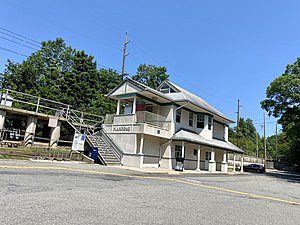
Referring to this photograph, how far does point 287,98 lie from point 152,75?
26896mm

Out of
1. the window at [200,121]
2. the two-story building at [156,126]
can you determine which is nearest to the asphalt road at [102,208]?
the two-story building at [156,126]

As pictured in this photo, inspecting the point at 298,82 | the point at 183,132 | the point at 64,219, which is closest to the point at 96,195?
the point at 64,219

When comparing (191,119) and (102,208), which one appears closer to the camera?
(102,208)

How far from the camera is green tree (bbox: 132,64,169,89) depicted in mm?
47781

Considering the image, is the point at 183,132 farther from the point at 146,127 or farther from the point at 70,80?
the point at 70,80

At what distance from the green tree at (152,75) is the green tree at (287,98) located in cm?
2312

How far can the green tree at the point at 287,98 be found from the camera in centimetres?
2553

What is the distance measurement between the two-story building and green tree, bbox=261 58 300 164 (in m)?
8.36

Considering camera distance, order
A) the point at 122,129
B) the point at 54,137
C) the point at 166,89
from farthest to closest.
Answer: the point at 166,89
the point at 54,137
the point at 122,129

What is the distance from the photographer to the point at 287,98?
26500 mm

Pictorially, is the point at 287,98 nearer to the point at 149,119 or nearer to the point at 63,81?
the point at 149,119

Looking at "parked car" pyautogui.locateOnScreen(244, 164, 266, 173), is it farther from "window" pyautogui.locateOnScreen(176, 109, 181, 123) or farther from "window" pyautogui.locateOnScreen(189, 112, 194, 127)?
"window" pyautogui.locateOnScreen(176, 109, 181, 123)

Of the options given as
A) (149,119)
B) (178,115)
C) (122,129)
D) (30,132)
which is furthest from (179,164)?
(30,132)

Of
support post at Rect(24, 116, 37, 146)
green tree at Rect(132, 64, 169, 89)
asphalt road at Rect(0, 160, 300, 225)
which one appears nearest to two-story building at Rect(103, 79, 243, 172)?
support post at Rect(24, 116, 37, 146)
